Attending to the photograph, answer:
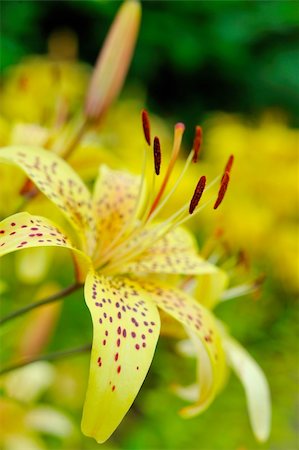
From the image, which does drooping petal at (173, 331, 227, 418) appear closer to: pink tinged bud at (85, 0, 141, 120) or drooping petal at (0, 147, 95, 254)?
drooping petal at (0, 147, 95, 254)

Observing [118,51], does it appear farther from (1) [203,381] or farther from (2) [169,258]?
(1) [203,381]

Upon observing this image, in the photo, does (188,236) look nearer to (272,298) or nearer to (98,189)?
(98,189)

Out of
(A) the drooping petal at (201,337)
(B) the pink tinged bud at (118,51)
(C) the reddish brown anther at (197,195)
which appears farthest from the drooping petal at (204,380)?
(B) the pink tinged bud at (118,51)

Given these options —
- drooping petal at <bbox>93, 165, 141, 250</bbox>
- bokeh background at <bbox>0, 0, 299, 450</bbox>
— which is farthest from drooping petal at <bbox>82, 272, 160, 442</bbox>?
bokeh background at <bbox>0, 0, 299, 450</bbox>

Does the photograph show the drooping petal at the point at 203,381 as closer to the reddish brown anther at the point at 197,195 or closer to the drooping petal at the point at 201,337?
the drooping petal at the point at 201,337

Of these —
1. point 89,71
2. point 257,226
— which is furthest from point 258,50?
point 257,226
